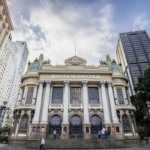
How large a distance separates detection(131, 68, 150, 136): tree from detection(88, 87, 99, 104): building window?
7335mm

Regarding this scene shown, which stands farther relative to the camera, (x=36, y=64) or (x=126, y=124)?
(x=36, y=64)

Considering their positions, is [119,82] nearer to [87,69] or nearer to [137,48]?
[87,69]

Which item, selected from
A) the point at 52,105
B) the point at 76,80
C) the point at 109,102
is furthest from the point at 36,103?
the point at 109,102

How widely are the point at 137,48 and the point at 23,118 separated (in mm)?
88575

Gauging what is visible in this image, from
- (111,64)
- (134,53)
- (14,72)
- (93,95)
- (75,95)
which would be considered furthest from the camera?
(14,72)

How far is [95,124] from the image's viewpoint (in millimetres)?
25750

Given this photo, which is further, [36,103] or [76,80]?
[76,80]

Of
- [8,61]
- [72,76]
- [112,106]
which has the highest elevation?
[8,61]

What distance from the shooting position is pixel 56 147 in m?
18.3

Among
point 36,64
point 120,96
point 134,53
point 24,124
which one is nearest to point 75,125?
point 24,124

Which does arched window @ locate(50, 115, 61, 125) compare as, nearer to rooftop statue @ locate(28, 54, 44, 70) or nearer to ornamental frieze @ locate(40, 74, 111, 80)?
ornamental frieze @ locate(40, 74, 111, 80)

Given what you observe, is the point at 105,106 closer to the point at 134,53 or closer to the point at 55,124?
the point at 55,124

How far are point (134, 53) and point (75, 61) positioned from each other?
234 feet

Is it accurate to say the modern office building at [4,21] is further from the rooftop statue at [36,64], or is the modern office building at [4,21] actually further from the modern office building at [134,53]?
the modern office building at [134,53]
